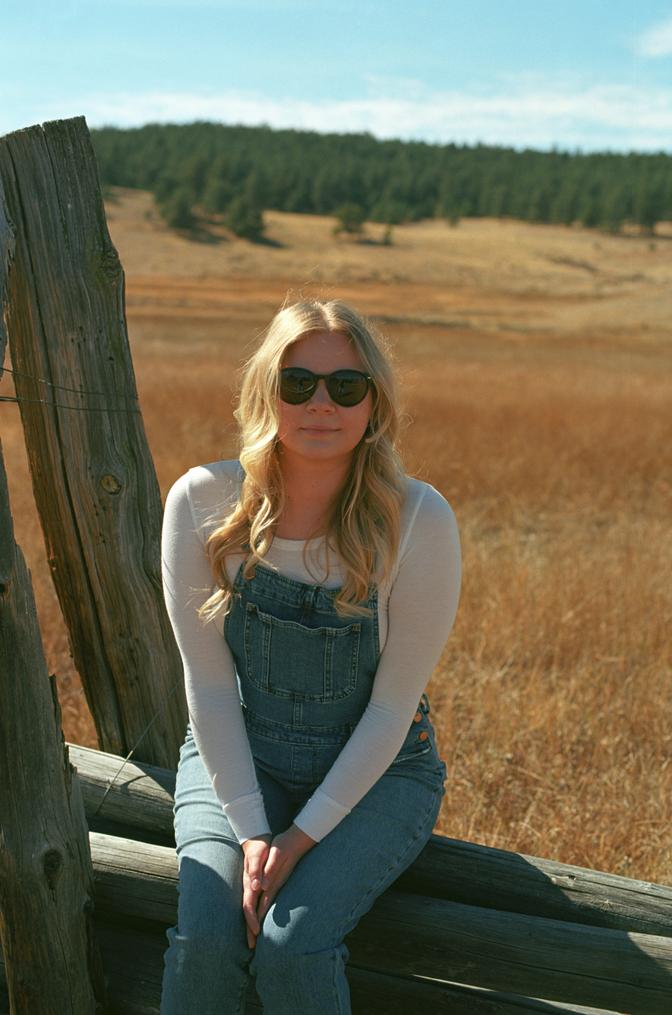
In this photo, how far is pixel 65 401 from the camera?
2.79m

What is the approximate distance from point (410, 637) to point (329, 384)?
0.60 meters

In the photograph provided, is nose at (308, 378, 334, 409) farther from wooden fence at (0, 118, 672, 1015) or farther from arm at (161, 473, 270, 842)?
wooden fence at (0, 118, 672, 1015)

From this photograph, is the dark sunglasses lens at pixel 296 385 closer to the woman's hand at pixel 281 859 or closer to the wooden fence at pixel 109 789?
the wooden fence at pixel 109 789

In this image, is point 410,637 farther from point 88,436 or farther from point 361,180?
point 361,180

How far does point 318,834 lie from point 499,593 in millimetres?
3409

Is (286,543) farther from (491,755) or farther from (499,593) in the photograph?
(499,593)

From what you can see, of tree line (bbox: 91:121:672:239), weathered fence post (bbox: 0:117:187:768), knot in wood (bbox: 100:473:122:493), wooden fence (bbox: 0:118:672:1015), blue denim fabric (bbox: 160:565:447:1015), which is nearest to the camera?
blue denim fabric (bbox: 160:565:447:1015)

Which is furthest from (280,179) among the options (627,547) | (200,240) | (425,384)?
(627,547)

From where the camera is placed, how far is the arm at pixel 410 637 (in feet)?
7.52

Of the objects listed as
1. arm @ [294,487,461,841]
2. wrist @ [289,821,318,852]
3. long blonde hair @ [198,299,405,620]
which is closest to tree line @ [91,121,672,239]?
long blonde hair @ [198,299,405,620]

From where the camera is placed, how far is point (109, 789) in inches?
114

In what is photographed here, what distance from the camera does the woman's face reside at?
2.35 metres

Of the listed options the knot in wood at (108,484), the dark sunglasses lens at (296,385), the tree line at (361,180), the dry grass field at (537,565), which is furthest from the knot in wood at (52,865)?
the tree line at (361,180)

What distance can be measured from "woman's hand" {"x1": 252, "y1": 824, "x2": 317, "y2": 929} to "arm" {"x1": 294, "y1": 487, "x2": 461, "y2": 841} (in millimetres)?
75
